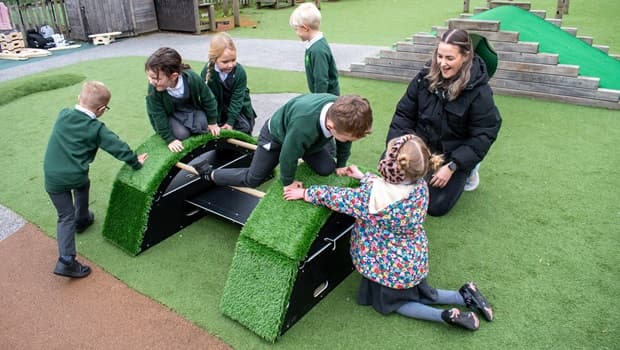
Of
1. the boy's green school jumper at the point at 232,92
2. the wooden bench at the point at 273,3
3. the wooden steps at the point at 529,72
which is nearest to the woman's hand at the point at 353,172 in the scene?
the boy's green school jumper at the point at 232,92

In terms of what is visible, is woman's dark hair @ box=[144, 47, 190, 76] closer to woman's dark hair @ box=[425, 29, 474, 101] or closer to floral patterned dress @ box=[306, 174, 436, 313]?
floral patterned dress @ box=[306, 174, 436, 313]

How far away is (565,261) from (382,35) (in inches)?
372

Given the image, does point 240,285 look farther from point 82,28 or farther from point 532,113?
point 82,28

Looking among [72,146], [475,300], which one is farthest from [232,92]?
[475,300]

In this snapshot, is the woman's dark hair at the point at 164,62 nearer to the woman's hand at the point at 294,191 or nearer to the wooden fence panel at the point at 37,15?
the woman's hand at the point at 294,191

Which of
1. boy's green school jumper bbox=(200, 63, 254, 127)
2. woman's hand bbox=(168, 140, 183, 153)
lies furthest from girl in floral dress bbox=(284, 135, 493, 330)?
boy's green school jumper bbox=(200, 63, 254, 127)

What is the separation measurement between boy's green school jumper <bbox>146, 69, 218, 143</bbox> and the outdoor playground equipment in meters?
0.12

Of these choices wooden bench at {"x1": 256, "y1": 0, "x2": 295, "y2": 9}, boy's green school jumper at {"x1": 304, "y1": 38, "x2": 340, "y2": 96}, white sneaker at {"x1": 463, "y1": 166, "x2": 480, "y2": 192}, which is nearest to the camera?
boy's green school jumper at {"x1": 304, "y1": 38, "x2": 340, "y2": 96}

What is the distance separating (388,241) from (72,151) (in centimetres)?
233

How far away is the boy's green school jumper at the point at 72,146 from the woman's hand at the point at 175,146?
1.24 feet

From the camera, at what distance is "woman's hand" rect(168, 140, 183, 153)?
3.77 metres

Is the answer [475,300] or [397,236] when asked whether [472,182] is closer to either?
[475,300]

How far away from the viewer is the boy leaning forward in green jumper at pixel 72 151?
11.1 feet

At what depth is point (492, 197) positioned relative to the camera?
14.4ft
